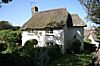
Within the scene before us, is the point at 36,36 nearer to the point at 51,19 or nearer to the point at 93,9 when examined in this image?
the point at 51,19

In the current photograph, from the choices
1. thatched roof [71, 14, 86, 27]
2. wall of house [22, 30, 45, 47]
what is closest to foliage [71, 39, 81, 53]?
thatched roof [71, 14, 86, 27]

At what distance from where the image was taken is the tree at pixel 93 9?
95.2 feet

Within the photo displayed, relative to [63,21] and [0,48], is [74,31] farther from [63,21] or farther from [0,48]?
[0,48]

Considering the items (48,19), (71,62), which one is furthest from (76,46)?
(71,62)

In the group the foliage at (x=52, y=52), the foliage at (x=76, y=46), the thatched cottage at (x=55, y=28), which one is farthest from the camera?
the foliage at (x=76, y=46)

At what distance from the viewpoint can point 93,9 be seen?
29500 mm

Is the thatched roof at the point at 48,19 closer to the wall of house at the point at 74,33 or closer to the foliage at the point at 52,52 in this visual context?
the wall of house at the point at 74,33

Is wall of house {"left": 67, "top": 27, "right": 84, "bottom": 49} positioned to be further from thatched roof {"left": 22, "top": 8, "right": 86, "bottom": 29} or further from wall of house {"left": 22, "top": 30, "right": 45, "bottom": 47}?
wall of house {"left": 22, "top": 30, "right": 45, "bottom": 47}

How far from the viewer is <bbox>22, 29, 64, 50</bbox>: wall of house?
35.1 metres

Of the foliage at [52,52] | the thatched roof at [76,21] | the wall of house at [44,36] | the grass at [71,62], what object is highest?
the thatched roof at [76,21]

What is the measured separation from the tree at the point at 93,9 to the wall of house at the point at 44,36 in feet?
22.7

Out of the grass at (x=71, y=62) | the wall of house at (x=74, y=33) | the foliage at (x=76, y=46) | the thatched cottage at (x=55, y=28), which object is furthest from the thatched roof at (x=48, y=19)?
the grass at (x=71, y=62)

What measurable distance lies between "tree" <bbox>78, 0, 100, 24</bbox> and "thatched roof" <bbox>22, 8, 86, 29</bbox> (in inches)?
236

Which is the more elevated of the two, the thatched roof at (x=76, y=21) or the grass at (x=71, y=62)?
the thatched roof at (x=76, y=21)
